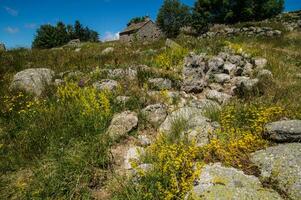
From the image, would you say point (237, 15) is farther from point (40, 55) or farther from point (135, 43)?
point (40, 55)

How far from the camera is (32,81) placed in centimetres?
715

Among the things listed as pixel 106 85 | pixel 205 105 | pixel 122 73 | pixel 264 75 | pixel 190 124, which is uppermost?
pixel 122 73

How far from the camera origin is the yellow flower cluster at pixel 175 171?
135 inches

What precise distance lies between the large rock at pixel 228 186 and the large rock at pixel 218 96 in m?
2.71

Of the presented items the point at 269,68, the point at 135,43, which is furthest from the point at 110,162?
the point at 135,43

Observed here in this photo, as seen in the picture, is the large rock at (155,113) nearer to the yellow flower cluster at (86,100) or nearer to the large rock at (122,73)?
the yellow flower cluster at (86,100)

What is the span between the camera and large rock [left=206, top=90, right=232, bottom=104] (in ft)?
20.8

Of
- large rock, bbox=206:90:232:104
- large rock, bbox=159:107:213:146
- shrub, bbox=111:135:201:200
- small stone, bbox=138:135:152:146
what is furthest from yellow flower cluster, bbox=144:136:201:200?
large rock, bbox=206:90:232:104

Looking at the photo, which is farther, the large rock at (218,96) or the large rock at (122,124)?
the large rock at (218,96)

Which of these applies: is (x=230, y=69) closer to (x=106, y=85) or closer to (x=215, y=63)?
(x=215, y=63)

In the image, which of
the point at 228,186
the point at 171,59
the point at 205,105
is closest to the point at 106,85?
the point at 205,105

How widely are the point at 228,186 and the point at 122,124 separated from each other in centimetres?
232

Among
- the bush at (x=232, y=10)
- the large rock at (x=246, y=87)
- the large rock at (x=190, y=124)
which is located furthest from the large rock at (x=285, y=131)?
the bush at (x=232, y=10)

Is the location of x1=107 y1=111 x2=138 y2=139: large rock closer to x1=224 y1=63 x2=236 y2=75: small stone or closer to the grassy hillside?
the grassy hillside
